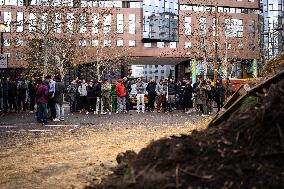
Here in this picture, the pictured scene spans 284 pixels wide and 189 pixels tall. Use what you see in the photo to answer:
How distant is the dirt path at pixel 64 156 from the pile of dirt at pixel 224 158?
2498 mm

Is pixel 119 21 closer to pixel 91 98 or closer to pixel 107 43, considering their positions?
pixel 107 43

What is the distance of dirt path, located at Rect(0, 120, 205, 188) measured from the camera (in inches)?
263

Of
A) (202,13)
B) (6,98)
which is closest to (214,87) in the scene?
(6,98)

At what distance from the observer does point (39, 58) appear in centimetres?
5275

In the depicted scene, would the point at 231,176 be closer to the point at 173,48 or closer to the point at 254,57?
the point at 173,48

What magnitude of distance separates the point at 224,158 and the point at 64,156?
218 inches

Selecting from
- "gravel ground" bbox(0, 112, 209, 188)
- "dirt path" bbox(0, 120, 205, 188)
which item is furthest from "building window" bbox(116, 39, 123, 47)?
"dirt path" bbox(0, 120, 205, 188)

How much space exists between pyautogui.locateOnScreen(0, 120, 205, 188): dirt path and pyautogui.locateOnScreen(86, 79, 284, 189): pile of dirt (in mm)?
2498

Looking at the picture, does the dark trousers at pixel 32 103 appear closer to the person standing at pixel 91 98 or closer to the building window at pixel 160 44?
the person standing at pixel 91 98

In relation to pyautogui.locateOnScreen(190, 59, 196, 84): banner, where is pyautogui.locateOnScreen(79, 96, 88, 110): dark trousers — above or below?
below

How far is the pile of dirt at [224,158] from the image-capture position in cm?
353

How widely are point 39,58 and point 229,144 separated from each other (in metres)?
50.7

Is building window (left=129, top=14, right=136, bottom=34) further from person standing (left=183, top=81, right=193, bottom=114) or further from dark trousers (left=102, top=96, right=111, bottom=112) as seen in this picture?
dark trousers (left=102, top=96, right=111, bottom=112)

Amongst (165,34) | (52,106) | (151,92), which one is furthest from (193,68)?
(52,106)
